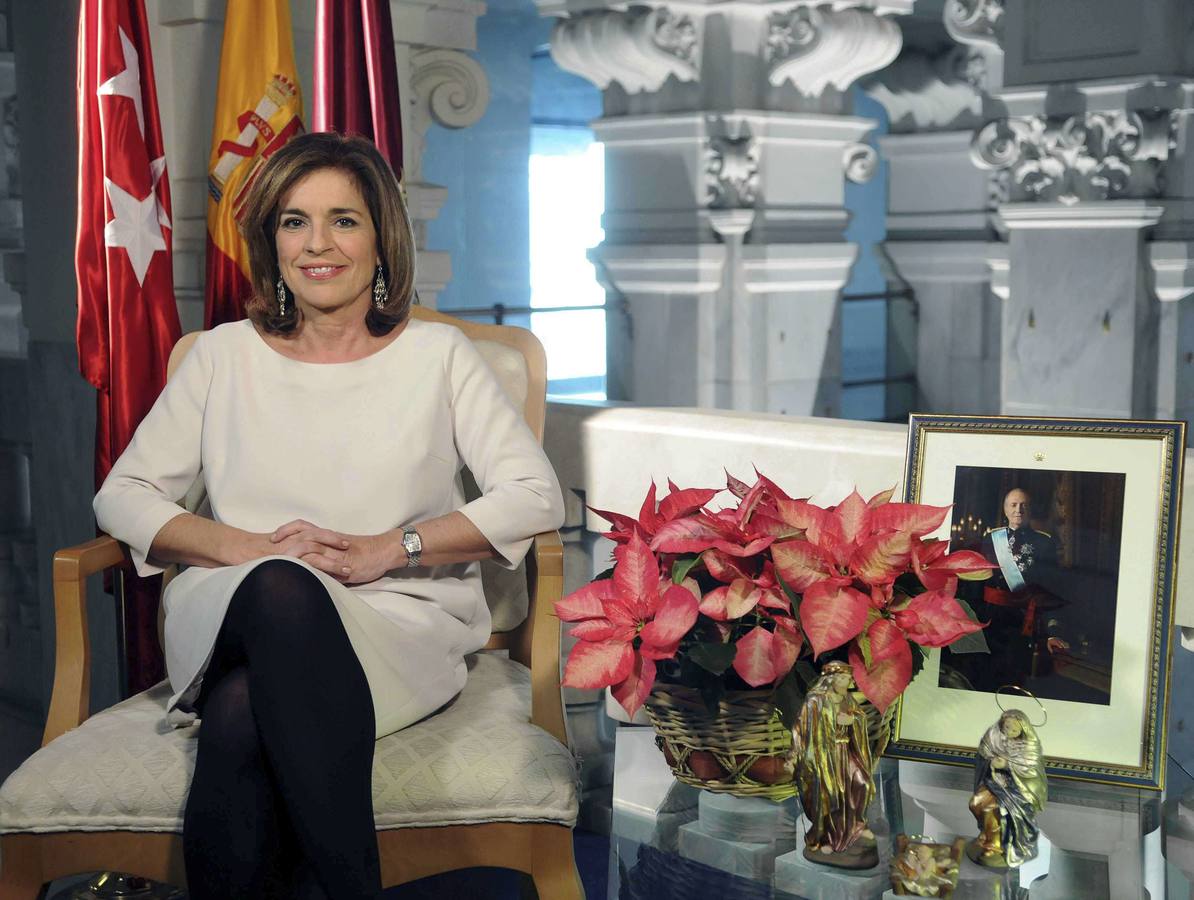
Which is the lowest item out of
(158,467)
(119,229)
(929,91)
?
(158,467)

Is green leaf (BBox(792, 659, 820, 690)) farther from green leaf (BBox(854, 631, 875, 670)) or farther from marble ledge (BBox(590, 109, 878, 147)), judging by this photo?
marble ledge (BBox(590, 109, 878, 147))

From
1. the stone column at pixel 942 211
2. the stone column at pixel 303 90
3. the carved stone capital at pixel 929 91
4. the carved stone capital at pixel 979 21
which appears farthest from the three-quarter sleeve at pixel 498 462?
the carved stone capital at pixel 929 91

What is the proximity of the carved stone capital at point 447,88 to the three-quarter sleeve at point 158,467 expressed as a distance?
1252 mm

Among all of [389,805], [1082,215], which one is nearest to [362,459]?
[389,805]

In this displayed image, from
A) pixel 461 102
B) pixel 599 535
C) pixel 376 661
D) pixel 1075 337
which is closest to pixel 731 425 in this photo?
pixel 599 535

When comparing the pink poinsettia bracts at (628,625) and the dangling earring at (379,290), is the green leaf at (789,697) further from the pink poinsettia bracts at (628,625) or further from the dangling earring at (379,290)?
the dangling earring at (379,290)

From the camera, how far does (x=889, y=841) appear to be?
4.57 ft

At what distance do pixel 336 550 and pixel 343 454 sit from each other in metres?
0.16

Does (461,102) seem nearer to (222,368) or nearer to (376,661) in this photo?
(222,368)

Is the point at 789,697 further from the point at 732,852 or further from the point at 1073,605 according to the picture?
the point at 1073,605

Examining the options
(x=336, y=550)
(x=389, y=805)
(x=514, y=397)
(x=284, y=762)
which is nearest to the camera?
(x=284, y=762)

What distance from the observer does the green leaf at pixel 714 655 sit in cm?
135

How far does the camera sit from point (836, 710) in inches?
51.8

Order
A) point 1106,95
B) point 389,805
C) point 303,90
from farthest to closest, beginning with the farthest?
point 1106,95 → point 303,90 → point 389,805
